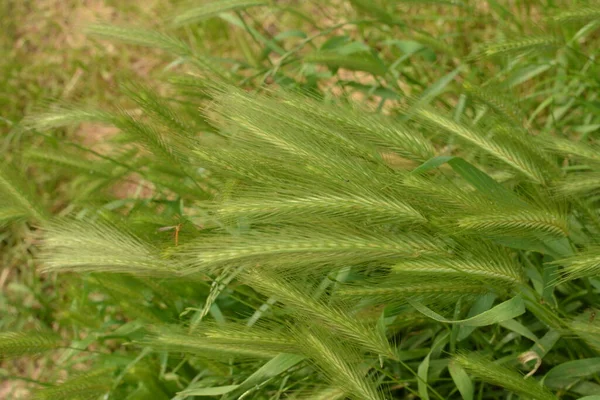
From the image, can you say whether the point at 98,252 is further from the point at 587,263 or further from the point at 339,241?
the point at 587,263

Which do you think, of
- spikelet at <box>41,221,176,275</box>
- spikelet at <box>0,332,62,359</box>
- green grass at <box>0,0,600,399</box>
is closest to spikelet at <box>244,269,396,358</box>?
green grass at <box>0,0,600,399</box>

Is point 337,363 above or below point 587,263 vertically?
below

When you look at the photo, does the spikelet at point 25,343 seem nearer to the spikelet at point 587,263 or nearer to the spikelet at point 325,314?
the spikelet at point 325,314

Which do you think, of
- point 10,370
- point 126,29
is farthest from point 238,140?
point 10,370

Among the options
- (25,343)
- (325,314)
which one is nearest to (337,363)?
(325,314)

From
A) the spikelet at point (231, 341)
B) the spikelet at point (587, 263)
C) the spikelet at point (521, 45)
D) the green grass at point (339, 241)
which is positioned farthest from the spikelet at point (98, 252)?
the spikelet at point (521, 45)

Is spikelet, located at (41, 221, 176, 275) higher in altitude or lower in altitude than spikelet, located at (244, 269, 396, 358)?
higher

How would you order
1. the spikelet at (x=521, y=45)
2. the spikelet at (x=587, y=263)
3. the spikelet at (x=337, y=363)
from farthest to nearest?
the spikelet at (x=521, y=45) < the spikelet at (x=337, y=363) < the spikelet at (x=587, y=263)

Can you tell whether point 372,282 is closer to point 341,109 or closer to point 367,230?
point 367,230

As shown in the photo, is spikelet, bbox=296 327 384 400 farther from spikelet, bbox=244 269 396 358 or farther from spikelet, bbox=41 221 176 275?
spikelet, bbox=41 221 176 275

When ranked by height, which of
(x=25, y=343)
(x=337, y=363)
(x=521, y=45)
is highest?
(x=521, y=45)

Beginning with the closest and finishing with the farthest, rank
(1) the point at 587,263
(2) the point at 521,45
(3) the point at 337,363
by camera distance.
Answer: (1) the point at 587,263, (3) the point at 337,363, (2) the point at 521,45
